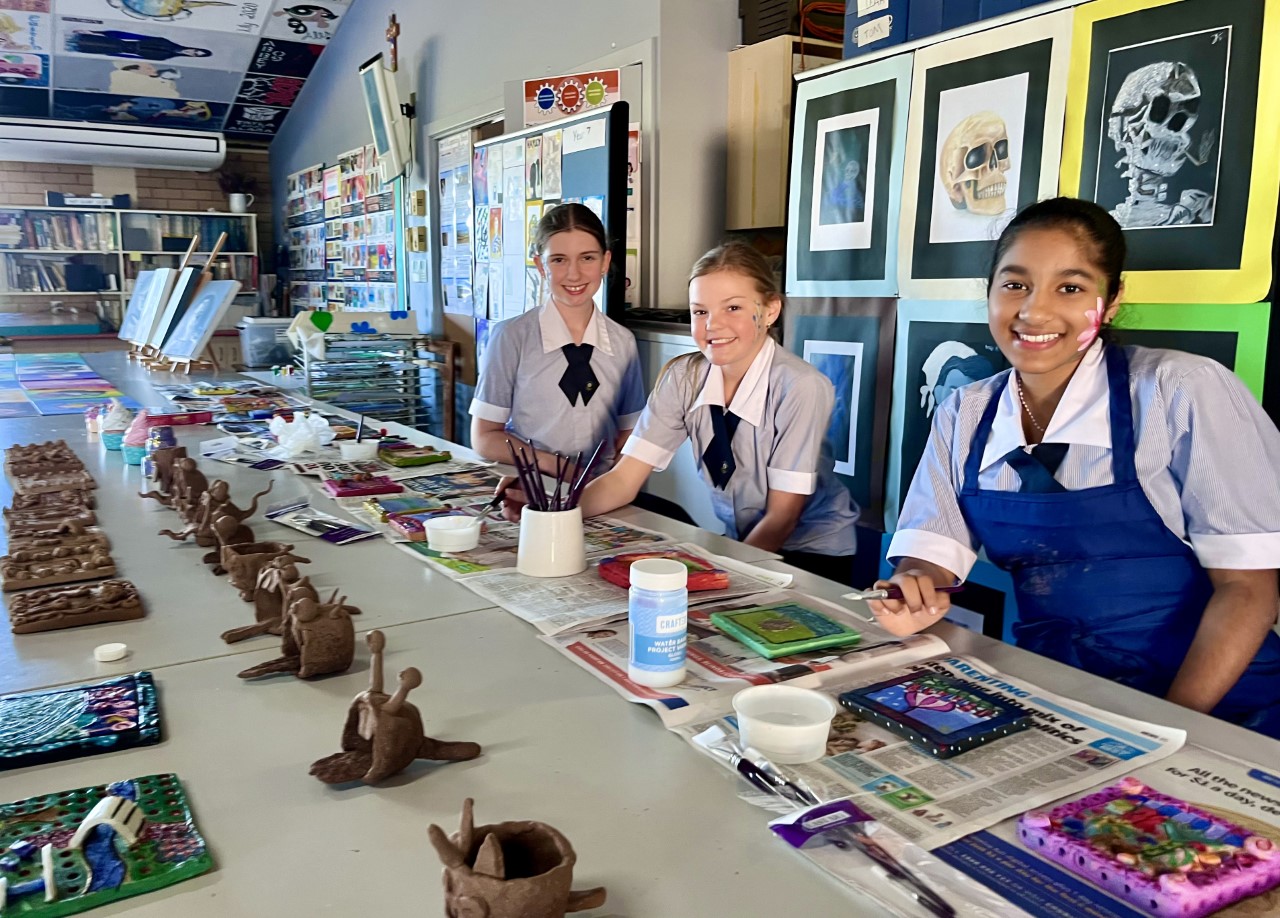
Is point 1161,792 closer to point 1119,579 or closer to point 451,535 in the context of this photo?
point 1119,579

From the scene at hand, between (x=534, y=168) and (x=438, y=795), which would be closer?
(x=438, y=795)

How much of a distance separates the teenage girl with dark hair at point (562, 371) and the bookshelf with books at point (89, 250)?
659 centimetres

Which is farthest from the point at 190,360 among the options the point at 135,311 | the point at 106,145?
the point at 106,145

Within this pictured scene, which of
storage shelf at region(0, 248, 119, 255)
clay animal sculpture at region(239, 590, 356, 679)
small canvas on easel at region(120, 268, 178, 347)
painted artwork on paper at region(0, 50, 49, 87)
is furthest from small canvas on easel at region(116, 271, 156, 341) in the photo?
clay animal sculpture at region(239, 590, 356, 679)

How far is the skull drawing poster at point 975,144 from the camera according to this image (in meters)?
2.08

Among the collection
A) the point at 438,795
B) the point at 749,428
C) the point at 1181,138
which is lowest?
the point at 438,795

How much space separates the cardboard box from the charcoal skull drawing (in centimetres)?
72

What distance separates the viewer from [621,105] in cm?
340

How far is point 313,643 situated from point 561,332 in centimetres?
153

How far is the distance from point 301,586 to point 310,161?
7.58 metres

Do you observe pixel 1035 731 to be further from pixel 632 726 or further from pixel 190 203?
pixel 190 203

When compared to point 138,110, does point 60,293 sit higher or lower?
lower

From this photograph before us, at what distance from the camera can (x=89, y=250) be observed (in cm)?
838

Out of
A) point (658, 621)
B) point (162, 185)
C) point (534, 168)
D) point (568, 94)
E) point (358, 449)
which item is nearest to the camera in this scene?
point (658, 621)
